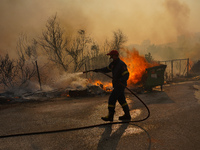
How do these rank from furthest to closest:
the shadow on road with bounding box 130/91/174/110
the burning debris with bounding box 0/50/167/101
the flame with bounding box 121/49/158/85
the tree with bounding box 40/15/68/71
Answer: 1. the tree with bounding box 40/15/68/71
2. the flame with bounding box 121/49/158/85
3. the burning debris with bounding box 0/50/167/101
4. the shadow on road with bounding box 130/91/174/110

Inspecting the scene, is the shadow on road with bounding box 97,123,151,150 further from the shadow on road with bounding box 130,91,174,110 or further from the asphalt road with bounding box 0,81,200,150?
the shadow on road with bounding box 130,91,174,110

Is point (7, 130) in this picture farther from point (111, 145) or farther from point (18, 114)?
point (111, 145)

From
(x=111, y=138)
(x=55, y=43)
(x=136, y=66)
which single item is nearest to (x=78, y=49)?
(x=55, y=43)

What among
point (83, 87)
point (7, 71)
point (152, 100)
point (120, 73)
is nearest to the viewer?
point (120, 73)

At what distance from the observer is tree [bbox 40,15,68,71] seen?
44.8 feet

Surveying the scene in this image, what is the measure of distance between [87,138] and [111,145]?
21.8 inches

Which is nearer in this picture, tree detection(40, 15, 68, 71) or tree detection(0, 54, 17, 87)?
tree detection(0, 54, 17, 87)

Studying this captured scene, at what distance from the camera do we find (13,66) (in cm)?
886

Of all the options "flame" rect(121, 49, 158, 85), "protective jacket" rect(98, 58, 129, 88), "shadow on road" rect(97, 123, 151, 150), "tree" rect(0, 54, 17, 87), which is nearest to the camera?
"shadow on road" rect(97, 123, 151, 150)

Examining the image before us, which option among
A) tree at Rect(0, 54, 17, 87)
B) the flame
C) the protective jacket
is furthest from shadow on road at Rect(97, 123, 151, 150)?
tree at Rect(0, 54, 17, 87)

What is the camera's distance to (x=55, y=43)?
1371 cm

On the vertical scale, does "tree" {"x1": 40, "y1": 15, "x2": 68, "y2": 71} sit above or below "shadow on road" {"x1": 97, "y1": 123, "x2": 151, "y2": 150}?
above

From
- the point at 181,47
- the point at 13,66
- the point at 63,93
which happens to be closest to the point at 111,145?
the point at 63,93

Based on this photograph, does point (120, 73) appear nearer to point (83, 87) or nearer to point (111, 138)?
point (111, 138)
